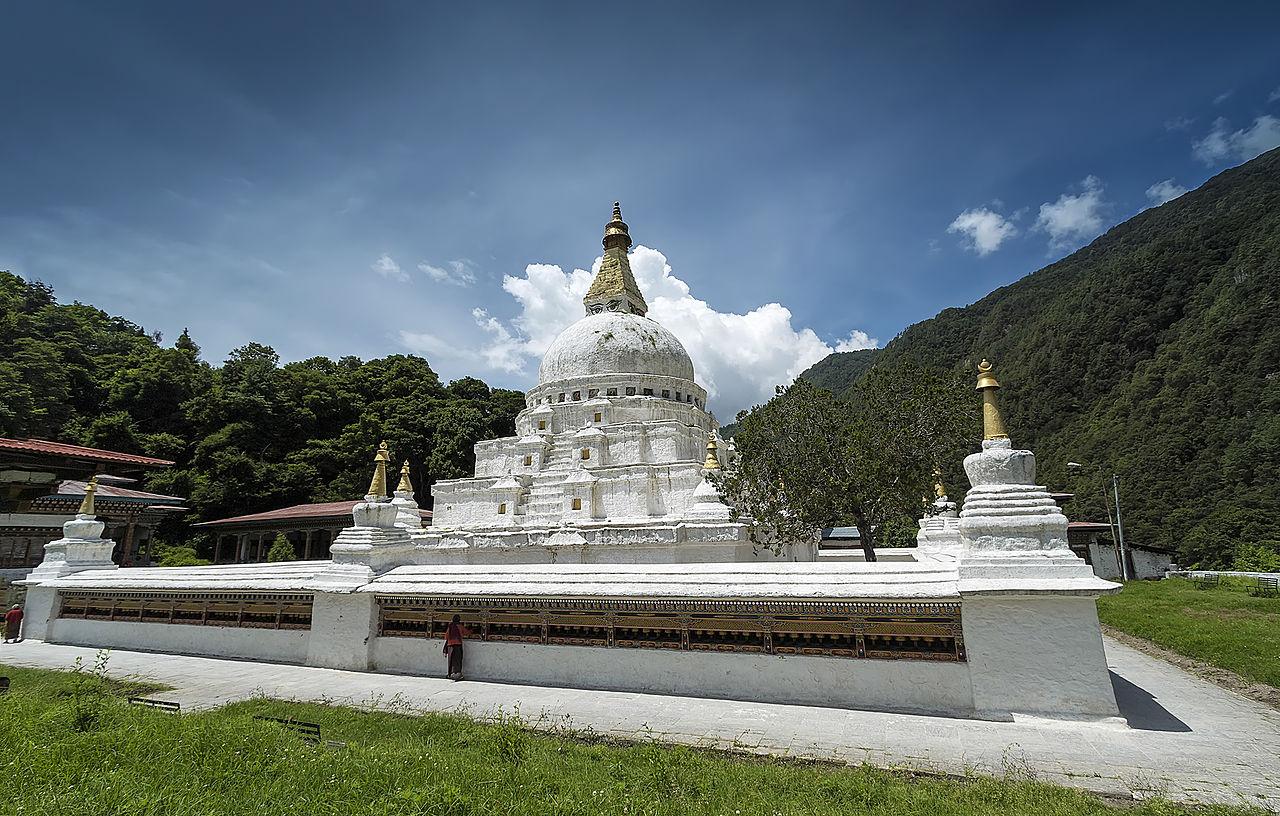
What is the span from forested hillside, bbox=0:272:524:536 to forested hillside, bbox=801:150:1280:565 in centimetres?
4962

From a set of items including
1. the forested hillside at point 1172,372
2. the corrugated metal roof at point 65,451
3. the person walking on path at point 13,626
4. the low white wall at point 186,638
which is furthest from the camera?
A: the forested hillside at point 1172,372

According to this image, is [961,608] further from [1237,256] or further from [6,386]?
[1237,256]

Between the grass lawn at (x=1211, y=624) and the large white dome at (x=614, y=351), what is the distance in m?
22.3

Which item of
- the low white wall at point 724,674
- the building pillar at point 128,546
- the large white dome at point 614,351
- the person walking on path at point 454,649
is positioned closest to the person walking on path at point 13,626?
the low white wall at point 724,674

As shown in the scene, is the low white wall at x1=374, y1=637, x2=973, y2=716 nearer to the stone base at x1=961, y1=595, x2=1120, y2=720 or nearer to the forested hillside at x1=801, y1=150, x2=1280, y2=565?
the stone base at x1=961, y1=595, x2=1120, y2=720

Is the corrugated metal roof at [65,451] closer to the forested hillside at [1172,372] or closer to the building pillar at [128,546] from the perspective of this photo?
the building pillar at [128,546]

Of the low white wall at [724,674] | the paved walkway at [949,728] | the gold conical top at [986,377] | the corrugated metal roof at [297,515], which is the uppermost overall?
the gold conical top at [986,377]

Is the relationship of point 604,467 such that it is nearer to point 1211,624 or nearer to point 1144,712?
point 1211,624

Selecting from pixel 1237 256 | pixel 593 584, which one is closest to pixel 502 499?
pixel 593 584

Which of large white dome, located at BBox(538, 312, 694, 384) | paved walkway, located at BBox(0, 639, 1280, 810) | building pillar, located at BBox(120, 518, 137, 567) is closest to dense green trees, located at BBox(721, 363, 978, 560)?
paved walkway, located at BBox(0, 639, 1280, 810)

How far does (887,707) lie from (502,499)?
77.7 feet

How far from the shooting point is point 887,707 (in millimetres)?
8672

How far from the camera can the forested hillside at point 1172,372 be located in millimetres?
44875

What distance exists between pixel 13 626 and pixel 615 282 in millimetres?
31291
